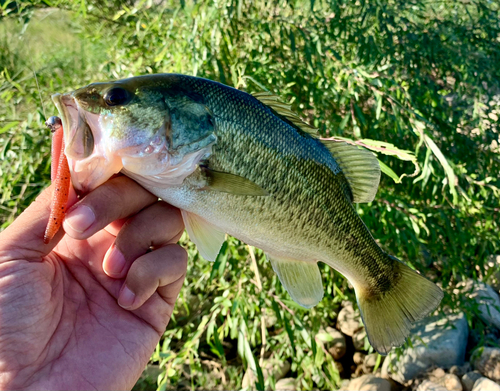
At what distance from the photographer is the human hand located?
4.34 feet

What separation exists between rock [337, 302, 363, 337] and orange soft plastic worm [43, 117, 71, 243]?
11.4 ft

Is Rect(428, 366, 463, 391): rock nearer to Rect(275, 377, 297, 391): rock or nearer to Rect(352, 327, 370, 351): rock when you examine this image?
Rect(352, 327, 370, 351): rock

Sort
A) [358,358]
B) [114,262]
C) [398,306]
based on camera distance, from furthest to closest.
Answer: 1. [358,358]
2. [398,306]
3. [114,262]

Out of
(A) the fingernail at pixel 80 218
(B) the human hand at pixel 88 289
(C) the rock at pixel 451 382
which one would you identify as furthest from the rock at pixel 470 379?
(A) the fingernail at pixel 80 218

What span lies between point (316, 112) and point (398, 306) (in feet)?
6.28

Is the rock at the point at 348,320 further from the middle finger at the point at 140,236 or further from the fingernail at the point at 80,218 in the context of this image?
the fingernail at the point at 80,218

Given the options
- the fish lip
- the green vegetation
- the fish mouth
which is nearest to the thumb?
the fish mouth

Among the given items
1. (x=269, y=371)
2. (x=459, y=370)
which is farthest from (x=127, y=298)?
(x=459, y=370)

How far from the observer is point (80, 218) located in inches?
48.9

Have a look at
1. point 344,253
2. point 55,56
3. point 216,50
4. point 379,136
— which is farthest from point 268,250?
point 55,56

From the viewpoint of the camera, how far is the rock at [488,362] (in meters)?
3.52

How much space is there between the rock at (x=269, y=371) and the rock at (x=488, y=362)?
164cm

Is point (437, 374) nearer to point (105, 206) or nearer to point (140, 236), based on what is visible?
point (140, 236)

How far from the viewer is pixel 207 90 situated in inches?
54.2
